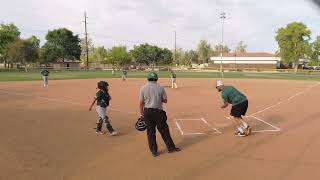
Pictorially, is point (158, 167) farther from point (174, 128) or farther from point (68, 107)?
point (68, 107)

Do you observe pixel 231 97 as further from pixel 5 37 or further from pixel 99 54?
pixel 99 54

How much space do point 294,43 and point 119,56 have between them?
55139 millimetres

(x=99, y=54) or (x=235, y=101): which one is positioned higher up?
(x=99, y=54)

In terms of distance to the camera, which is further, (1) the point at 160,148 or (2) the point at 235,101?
(2) the point at 235,101

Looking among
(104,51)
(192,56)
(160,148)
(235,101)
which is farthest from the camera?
(192,56)

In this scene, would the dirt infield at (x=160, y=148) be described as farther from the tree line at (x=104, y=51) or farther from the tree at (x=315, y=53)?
the tree at (x=315, y=53)

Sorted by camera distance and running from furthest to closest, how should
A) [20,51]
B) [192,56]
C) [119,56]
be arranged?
1. [192,56]
2. [119,56]
3. [20,51]

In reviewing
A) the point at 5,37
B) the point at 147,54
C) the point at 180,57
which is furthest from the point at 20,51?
the point at 180,57

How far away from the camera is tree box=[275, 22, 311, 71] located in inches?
3752

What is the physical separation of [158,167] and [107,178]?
112cm

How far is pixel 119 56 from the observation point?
12112 cm

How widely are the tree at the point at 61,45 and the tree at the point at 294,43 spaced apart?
193ft

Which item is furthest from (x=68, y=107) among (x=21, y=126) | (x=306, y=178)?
(x=306, y=178)

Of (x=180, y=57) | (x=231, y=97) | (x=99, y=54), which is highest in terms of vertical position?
(x=99, y=54)
